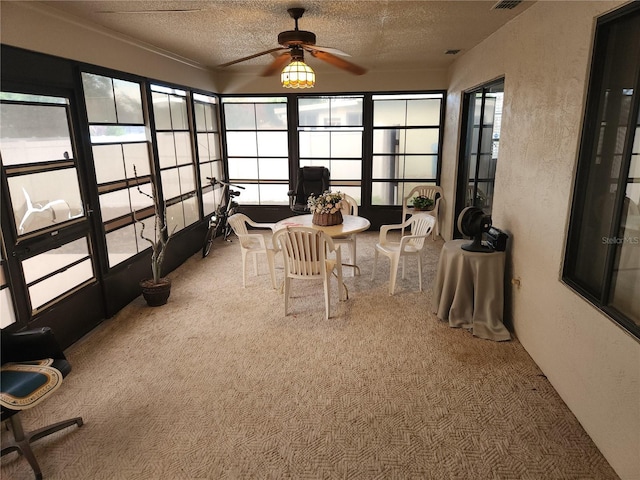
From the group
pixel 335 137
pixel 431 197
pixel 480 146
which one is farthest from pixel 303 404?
pixel 335 137

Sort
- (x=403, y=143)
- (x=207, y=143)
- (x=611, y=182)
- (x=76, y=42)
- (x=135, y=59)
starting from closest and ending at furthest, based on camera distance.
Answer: (x=611, y=182), (x=76, y=42), (x=135, y=59), (x=207, y=143), (x=403, y=143)

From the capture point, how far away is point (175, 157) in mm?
5137

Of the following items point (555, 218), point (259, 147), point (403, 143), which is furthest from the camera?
point (259, 147)

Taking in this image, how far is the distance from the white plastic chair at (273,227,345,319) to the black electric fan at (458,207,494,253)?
3.78 ft

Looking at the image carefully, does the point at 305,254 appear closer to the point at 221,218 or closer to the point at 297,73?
the point at 297,73

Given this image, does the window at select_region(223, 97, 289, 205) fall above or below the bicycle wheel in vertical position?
above

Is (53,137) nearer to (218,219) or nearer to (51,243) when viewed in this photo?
(51,243)

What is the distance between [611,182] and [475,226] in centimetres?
124

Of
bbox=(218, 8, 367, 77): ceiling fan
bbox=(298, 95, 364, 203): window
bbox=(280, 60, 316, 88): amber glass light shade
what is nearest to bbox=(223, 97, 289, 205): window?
bbox=(298, 95, 364, 203): window

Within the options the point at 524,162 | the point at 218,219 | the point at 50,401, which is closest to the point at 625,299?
the point at 524,162

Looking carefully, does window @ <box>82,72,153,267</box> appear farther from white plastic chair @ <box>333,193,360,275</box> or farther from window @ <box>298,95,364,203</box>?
window @ <box>298,95,364,203</box>

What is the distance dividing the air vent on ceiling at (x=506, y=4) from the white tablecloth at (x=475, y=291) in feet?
6.10

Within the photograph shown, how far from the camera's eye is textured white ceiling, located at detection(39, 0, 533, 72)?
2.95m

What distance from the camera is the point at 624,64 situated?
2068 mm
